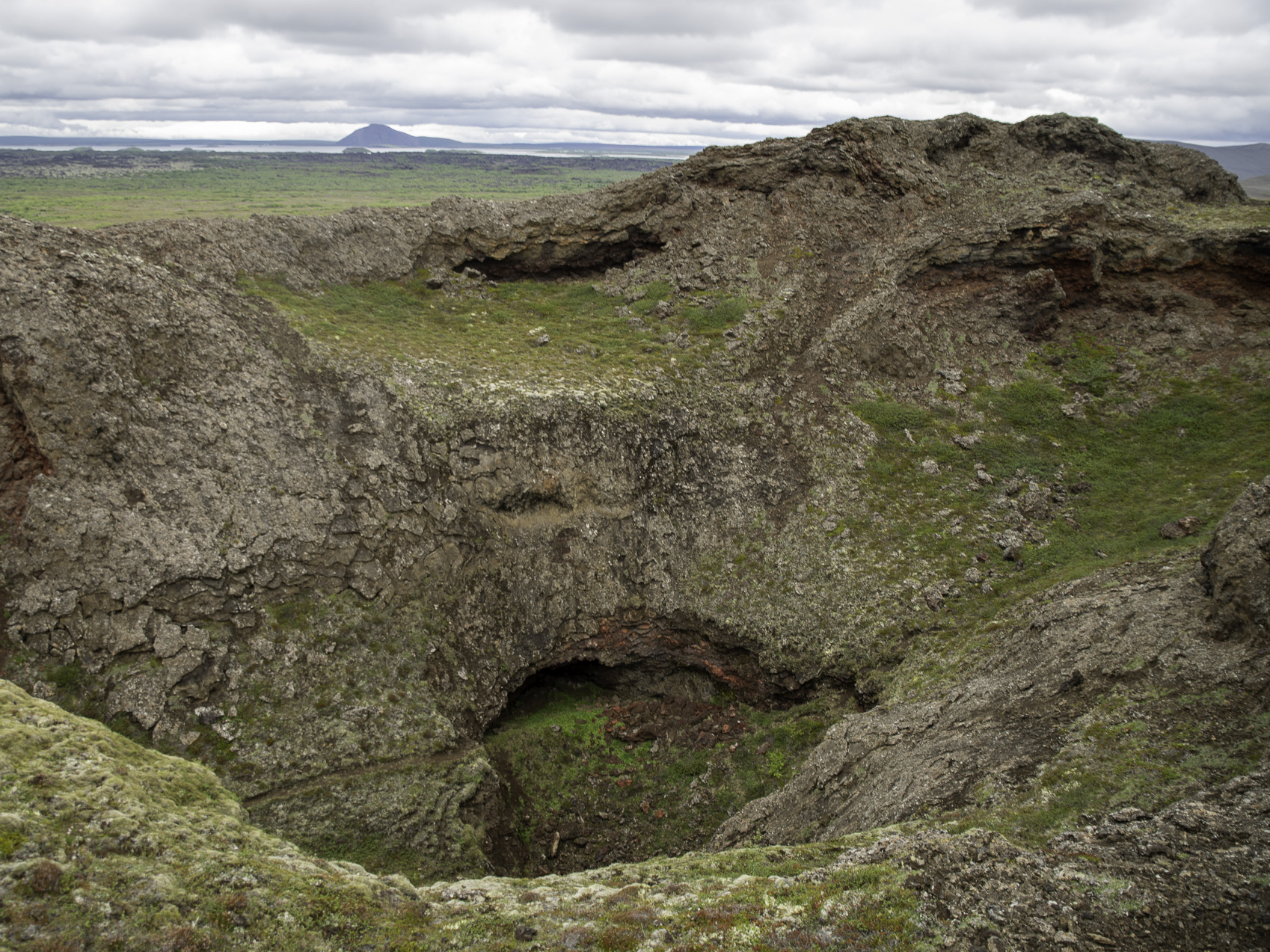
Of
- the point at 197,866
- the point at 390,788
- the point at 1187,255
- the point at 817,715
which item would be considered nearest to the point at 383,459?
the point at 390,788

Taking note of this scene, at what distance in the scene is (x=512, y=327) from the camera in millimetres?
35469

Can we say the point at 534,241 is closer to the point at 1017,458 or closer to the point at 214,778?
the point at 1017,458

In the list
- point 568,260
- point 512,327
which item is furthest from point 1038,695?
point 568,260

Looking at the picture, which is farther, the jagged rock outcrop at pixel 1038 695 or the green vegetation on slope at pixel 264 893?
the jagged rock outcrop at pixel 1038 695

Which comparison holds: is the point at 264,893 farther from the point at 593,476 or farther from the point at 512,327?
the point at 512,327

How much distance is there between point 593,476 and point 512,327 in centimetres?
1077

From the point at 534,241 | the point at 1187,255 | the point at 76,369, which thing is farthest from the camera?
the point at 534,241

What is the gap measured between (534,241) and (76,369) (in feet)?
77.4

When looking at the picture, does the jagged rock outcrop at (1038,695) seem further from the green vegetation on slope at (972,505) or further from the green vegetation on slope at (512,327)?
the green vegetation on slope at (512,327)

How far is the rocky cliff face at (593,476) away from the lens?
19.8 m

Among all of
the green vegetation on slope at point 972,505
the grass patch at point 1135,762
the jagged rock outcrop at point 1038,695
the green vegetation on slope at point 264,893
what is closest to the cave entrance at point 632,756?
the jagged rock outcrop at point 1038,695

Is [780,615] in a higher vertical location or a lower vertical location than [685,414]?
lower

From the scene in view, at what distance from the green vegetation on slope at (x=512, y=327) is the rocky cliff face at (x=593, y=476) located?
2.97 ft

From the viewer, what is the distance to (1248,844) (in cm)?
1081
